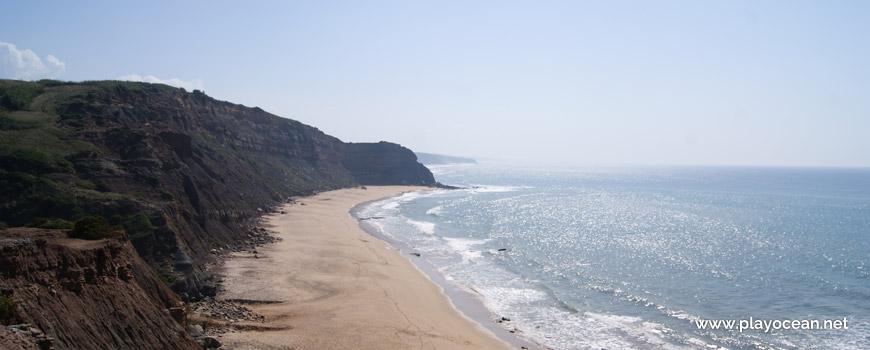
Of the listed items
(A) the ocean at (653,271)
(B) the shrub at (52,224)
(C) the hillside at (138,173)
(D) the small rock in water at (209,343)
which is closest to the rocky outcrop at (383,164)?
(C) the hillside at (138,173)

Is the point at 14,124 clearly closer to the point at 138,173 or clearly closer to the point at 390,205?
the point at 138,173

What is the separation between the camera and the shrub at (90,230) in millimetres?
20062

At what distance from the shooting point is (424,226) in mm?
65812

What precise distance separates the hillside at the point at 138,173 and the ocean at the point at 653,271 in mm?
17274

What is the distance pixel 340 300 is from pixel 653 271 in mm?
25511

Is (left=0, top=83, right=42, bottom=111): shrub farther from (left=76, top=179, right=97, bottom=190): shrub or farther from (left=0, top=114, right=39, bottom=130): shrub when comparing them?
(left=76, top=179, right=97, bottom=190): shrub

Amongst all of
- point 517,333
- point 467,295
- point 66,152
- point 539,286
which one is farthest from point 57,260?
point 539,286

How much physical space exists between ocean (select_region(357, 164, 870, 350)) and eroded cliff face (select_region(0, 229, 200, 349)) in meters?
17.6

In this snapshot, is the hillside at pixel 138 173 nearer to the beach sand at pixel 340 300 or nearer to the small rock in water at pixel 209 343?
the beach sand at pixel 340 300

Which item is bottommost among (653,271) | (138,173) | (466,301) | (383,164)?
(466,301)

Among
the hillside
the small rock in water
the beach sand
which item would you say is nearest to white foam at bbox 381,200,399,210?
the hillside

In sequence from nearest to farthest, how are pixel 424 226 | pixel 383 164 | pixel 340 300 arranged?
pixel 340 300
pixel 424 226
pixel 383 164

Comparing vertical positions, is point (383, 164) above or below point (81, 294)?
above

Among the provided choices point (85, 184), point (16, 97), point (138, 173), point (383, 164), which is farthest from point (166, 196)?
point (383, 164)
